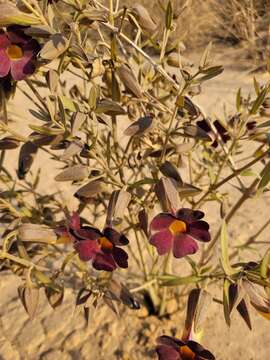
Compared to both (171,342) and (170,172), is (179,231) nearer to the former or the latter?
(170,172)

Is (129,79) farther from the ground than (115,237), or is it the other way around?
(129,79)

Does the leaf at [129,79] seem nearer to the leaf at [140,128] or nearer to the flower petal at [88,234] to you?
the leaf at [140,128]

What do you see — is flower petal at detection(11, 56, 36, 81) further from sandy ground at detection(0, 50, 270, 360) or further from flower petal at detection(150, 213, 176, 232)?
sandy ground at detection(0, 50, 270, 360)

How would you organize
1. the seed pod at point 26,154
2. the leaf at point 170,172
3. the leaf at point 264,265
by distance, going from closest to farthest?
1. the leaf at point 264,265
2. the leaf at point 170,172
3. the seed pod at point 26,154

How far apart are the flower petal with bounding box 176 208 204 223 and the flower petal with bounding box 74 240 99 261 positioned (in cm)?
16

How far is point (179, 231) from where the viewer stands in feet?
2.92

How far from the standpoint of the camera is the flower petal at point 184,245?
34.1 inches

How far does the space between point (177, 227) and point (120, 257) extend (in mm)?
117

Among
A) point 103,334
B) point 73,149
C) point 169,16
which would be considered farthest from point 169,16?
point 103,334

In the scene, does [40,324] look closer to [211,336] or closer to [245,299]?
[211,336]

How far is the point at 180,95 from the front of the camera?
874 millimetres

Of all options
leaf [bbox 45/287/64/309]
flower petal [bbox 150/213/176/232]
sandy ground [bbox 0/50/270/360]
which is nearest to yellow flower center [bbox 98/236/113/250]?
flower petal [bbox 150/213/176/232]

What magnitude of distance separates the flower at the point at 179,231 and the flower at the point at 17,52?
0.35m

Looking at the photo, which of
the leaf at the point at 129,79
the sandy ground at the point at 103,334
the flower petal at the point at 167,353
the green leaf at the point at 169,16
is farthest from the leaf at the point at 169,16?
the sandy ground at the point at 103,334
